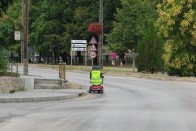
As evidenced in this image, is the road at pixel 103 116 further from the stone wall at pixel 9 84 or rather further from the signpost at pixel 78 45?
the signpost at pixel 78 45

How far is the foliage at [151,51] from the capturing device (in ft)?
151

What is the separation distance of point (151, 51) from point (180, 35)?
4616mm

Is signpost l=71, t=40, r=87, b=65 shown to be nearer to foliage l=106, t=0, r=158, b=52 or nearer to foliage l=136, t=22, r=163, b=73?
foliage l=106, t=0, r=158, b=52

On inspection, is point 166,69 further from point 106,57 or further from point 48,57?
point 48,57

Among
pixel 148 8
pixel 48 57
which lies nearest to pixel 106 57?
pixel 48 57

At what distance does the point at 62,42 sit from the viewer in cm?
7506

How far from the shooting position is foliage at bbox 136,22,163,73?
46.2 m

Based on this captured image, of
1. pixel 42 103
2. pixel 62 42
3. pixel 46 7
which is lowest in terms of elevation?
pixel 42 103

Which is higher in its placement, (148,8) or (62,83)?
(148,8)

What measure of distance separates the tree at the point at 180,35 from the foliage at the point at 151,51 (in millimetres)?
2987

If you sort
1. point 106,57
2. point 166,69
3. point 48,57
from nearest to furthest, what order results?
1. point 166,69
2. point 106,57
3. point 48,57

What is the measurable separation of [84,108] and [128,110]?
1724mm

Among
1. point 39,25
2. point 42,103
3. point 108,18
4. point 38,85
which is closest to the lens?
point 42,103

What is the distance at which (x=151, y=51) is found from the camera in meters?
46.3
